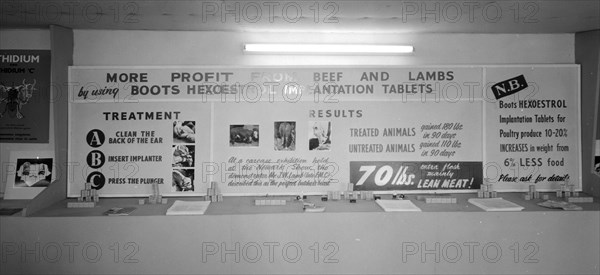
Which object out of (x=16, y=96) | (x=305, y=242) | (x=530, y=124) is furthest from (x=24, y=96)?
(x=530, y=124)

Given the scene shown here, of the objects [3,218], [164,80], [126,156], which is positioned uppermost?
[164,80]

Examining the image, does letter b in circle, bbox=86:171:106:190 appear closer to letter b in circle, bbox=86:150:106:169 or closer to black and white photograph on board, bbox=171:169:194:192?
letter b in circle, bbox=86:150:106:169

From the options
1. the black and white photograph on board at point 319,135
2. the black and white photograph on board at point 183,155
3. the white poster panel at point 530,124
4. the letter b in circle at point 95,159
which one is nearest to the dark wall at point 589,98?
the white poster panel at point 530,124

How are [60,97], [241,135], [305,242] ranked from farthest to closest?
1. [241,135]
2. [60,97]
3. [305,242]

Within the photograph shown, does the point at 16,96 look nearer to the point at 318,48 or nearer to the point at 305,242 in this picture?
the point at 318,48

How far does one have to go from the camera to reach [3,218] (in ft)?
8.00

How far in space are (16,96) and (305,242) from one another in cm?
217

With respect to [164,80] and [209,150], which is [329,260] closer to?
[209,150]

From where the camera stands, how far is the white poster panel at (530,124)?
2.99m

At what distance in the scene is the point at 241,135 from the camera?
294cm

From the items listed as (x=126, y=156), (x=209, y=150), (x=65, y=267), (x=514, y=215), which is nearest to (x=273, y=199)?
(x=209, y=150)

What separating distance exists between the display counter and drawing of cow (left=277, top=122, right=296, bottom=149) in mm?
542

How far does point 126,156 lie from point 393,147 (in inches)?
72.0

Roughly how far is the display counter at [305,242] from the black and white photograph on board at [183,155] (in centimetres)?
43
